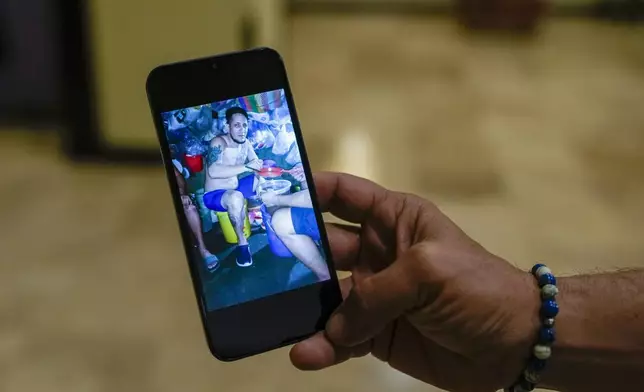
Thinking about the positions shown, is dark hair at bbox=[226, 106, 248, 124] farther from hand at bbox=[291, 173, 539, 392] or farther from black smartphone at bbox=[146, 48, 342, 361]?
hand at bbox=[291, 173, 539, 392]

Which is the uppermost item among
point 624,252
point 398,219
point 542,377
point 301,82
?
point 398,219

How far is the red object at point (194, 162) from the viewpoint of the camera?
2.40 feet

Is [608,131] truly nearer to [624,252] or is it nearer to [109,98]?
[624,252]

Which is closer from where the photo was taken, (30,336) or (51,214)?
(30,336)

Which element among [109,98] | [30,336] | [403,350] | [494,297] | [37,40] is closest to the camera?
[494,297]

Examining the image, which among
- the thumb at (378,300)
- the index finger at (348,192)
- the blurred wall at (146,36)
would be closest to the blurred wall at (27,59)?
the blurred wall at (146,36)

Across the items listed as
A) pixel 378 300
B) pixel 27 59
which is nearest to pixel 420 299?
pixel 378 300

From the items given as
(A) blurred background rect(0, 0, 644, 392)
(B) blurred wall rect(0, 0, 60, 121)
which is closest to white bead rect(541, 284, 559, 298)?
(A) blurred background rect(0, 0, 644, 392)

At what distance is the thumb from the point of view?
68 centimetres

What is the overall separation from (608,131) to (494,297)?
1.72 metres

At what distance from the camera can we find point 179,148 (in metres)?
0.73

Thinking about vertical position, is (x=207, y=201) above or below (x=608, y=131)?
above

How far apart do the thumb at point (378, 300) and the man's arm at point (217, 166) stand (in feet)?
0.50

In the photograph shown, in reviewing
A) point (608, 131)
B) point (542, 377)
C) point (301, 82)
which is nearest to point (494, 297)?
point (542, 377)
